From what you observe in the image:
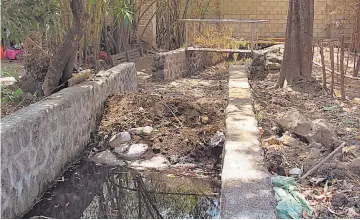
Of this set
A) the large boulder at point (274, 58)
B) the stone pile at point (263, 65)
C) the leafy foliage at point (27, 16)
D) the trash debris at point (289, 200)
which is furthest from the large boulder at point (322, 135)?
the large boulder at point (274, 58)

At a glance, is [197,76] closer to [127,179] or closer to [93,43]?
[93,43]

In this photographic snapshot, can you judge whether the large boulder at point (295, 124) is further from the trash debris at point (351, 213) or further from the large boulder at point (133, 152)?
the trash debris at point (351, 213)

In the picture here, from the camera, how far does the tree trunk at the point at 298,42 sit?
8.53m

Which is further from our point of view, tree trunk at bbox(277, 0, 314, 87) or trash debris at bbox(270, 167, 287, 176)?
tree trunk at bbox(277, 0, 314, 87)

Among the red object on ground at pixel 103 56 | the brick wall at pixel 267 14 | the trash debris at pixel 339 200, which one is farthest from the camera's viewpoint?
the brick wall at pixel 267 14

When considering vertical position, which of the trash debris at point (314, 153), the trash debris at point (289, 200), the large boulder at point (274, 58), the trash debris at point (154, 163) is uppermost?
the large boulder at point (274, 58)

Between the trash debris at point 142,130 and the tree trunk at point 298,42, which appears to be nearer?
the trash debris at point 142,130

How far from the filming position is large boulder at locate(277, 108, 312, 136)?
5.55m

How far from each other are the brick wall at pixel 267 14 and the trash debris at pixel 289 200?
1249cm

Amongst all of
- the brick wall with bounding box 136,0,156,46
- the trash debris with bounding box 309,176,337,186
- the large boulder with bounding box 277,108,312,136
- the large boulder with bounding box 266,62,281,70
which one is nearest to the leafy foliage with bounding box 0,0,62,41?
the large boulder with bounding box 277,108,312,136

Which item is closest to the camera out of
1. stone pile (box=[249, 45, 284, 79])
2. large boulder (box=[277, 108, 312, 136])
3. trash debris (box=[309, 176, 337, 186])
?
trash debris (box=[309, 176, 337, 186])

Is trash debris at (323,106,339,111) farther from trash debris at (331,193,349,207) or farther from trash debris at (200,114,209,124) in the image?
trash debris at (331,193,349,207)

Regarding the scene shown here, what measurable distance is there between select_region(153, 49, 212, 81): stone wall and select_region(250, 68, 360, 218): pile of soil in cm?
205

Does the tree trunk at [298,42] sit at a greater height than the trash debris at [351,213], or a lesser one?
greater
